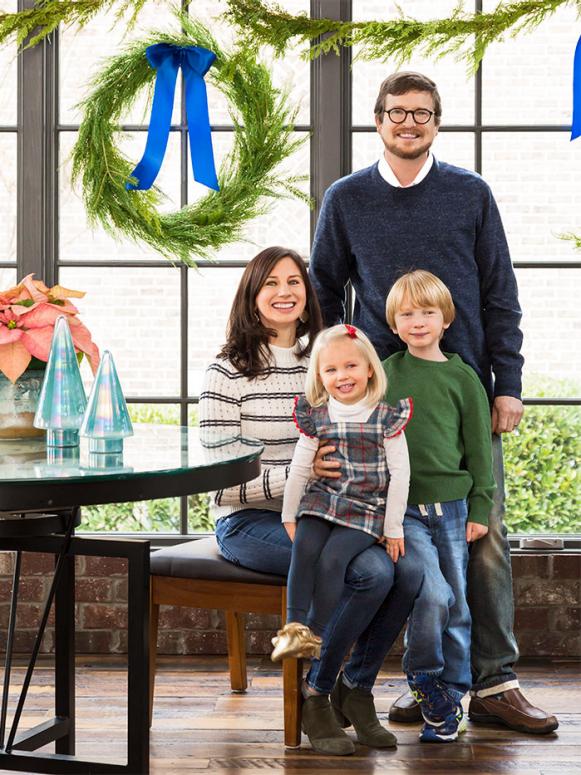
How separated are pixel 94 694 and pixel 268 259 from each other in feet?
4.35

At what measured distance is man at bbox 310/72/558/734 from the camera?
8.81 feet

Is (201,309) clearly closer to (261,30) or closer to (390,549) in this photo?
(261,30)

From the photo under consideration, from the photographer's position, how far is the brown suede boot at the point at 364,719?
2.50 metres

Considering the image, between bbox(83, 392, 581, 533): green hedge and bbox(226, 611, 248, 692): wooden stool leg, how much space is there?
561mm

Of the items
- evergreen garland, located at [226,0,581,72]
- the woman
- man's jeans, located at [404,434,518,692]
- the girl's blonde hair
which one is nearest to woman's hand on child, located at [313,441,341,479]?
the woman

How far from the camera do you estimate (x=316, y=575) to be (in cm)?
240

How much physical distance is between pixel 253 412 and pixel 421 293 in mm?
526

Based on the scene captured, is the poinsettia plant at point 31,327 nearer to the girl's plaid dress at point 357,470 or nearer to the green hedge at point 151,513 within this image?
the girl's plaid dress at point 357,470

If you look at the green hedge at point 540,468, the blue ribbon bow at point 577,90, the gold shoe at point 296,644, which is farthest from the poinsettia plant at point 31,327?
the blue ribbon bow at point 577,90

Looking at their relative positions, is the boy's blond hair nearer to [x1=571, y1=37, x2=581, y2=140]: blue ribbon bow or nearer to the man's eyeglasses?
the man's eyeglasses

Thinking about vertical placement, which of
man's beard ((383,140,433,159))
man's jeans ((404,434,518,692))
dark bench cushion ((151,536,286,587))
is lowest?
man's jeans ((404,434,518,692))

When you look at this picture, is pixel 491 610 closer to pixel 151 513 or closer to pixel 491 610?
pixel 491 610

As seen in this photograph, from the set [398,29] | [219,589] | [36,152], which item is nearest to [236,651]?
[219,589]

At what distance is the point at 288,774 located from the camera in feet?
7.64
